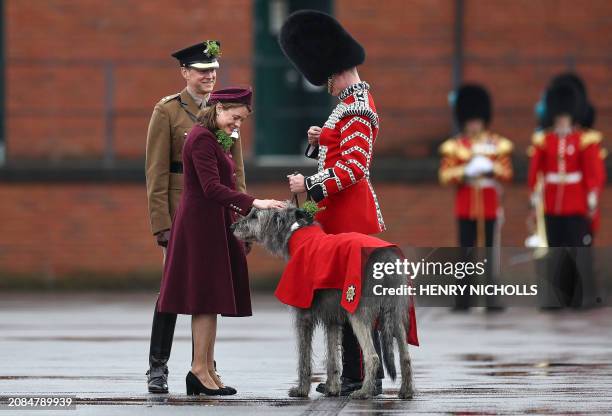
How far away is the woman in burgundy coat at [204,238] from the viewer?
921cm

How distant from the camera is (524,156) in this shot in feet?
62.5

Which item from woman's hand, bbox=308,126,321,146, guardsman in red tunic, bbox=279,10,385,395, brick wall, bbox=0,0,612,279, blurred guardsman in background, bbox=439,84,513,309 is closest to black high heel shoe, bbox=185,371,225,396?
guardsman in red tunic, bbox=279,10,385,395

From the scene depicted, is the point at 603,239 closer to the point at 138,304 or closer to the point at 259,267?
the point at 259,267

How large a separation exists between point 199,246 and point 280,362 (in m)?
2.41

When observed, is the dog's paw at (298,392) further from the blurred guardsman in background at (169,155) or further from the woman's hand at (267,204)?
the woman's hand at (267,204)

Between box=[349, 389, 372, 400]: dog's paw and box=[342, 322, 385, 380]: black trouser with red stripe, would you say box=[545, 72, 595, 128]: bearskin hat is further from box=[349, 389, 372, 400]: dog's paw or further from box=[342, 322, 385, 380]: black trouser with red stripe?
box=[349, 389, 372, 400]: dog's paw

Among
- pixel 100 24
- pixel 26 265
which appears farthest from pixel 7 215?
pixel 100 24

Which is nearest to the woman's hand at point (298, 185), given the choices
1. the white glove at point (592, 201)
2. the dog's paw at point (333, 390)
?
the dog's paw at point (333, 390)

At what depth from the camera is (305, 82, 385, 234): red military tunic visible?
9180 millimetres

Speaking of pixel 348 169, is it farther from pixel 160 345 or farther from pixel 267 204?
pixel 160 345

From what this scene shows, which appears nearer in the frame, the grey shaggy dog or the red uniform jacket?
the red uniform jacket

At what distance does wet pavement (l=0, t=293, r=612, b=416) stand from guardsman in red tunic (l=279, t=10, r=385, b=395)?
0.66 metres

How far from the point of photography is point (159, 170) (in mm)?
9664

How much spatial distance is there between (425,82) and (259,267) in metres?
2.86
